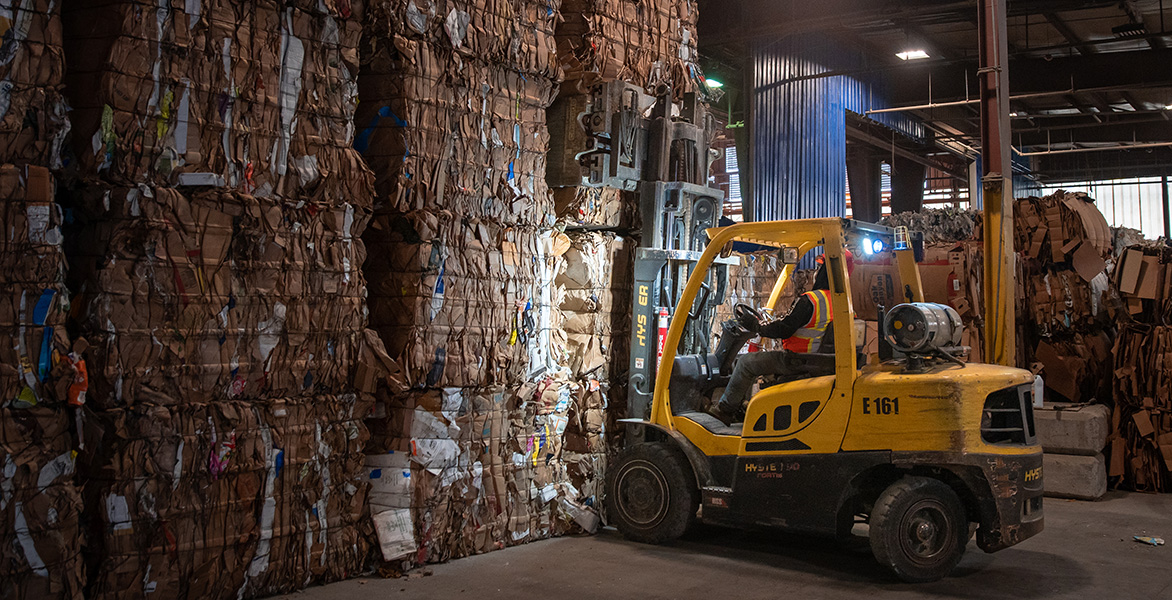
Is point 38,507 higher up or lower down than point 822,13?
lower down

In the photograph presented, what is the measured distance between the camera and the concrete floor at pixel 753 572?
20.6 ft

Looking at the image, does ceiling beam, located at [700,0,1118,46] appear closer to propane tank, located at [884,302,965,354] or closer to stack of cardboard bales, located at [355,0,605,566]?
stack of cardboard bales, located at [355,0,605,566]

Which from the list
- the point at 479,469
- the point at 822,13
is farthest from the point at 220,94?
the point at 822,13

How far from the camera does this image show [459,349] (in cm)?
700

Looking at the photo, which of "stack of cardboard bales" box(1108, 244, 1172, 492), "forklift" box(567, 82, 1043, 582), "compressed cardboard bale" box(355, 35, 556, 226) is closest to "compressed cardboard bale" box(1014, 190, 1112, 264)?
"stack of cardboard bales" box(1108, 244, 1172, 492)

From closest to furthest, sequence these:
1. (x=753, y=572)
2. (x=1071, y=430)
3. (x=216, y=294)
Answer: (x=216, y=294) < (x=753, y=572) < (x=1071, y=430)

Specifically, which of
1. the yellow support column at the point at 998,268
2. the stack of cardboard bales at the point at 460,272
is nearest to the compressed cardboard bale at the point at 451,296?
the stack of cardboard bales at the point at 460,272

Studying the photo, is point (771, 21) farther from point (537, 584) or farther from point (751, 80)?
point (537, 584)

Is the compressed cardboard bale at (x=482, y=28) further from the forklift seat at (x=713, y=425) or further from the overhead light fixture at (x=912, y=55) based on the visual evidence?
the overhead light fixture at (x=912, y=55)

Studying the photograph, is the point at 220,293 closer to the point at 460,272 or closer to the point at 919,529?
the point at 460,272

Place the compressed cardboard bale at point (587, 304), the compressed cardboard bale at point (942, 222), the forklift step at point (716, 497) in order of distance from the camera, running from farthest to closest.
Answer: the compressed cardboard bale at point (942, 222)
the compressed cardboard bale at point (587, 304)
the forklift step at point (716, 497)

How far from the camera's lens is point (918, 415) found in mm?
6500

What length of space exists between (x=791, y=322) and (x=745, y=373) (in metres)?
0.66

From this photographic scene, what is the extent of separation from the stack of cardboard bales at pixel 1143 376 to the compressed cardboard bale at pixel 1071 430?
0.55m
